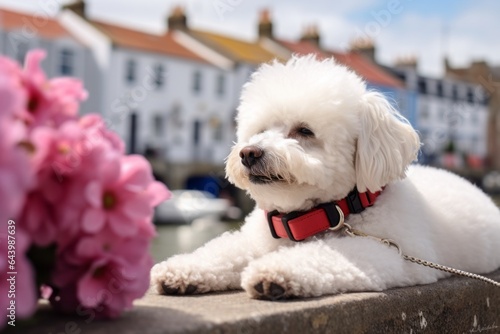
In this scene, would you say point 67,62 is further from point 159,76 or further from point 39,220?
point 39,220

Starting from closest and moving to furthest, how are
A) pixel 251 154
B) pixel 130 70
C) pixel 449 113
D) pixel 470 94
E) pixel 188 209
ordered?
pixel 251 154 < pixel 188 209 < pixel 130 70 < pixel 449 113 < pixel 470 94

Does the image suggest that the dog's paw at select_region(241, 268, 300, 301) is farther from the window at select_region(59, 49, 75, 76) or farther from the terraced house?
the window at select_region(59, 49, 75, 76)

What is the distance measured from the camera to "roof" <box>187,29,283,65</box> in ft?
145

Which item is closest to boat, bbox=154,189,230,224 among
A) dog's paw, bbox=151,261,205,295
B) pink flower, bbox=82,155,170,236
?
dog's paw, bbox=151,261,205,295

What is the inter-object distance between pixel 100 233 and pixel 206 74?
40.6 meters

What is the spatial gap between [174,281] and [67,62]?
36185mm

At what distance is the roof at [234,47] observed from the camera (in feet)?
145

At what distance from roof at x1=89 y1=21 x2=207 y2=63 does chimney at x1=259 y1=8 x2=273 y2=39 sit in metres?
9.49

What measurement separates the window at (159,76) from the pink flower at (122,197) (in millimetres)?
38177

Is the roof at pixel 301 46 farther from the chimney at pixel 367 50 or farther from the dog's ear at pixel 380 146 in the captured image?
the dog's ear at pixel 380 146

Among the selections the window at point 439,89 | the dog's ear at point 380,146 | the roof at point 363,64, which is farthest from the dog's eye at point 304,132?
the window at point 439,89

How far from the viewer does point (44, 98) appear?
177cm

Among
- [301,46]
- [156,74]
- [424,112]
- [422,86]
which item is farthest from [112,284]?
[422,86]

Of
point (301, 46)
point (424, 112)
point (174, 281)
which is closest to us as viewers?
point (174, 281)
